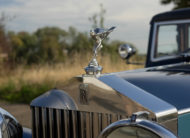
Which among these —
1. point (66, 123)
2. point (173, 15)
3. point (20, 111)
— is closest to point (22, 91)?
point (20, 111)

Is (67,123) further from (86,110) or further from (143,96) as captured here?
(143,96)

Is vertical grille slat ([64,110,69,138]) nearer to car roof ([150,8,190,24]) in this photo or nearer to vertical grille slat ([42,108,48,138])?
vertical grille slat ([42,108,48,138])

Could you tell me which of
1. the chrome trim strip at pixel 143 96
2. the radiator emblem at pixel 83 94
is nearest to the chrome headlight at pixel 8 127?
the radiator emblem at pixel 83 94

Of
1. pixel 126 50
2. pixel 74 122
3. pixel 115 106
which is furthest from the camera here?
pixel 126 50

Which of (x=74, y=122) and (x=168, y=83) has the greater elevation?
(x=168, y=83)

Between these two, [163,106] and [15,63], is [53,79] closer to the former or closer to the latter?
[15,63]

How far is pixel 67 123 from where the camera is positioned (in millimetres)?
2164

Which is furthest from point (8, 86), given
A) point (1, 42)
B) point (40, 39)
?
point (40, 39)

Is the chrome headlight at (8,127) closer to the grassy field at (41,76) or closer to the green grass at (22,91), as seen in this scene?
the green grass at (22,91)

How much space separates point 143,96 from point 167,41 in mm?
1968

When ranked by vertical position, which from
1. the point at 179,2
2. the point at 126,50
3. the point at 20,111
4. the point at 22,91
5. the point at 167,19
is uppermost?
the point at 179,2

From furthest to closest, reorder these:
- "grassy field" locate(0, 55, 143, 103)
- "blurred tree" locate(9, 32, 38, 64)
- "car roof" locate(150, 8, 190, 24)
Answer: "blurred tree" locate(9, 32, 38, 64) < "grassy field" locate(0, 55, 143, 103) < "car roof" locate(150, 8, 190, 24)

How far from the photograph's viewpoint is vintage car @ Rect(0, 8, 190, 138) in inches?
68.4

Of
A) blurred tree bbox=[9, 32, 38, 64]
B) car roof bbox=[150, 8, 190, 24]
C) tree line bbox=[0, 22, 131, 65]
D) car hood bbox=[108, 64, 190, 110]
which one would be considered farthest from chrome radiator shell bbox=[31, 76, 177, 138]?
blurred tree bbox=[9, 32, 38, 64]
